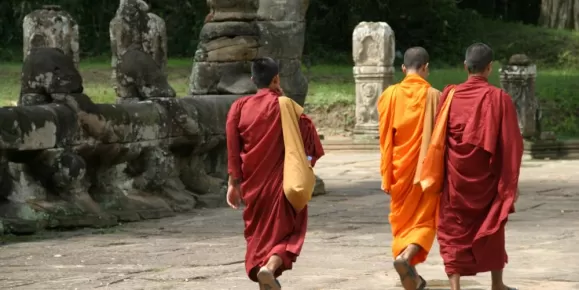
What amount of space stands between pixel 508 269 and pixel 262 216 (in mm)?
2120

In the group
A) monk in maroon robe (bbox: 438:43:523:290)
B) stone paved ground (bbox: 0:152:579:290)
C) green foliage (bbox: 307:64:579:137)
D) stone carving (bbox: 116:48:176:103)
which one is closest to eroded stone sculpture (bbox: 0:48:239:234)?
stone carving (bbox: 116:48:176:103)

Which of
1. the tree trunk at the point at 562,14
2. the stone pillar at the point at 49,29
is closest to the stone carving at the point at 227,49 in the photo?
the stone pillar at the point at 49,29

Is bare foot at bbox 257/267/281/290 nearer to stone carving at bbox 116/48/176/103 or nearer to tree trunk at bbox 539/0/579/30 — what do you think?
stone carving at bbox 116/48/176/103

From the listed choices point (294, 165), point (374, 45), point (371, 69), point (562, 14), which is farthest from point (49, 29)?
point (562, 14)

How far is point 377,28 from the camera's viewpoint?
23.6 m

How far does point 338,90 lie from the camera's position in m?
26.8

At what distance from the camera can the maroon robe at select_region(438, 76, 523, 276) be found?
28.8ft

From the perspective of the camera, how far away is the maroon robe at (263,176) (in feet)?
Answer: 28.4

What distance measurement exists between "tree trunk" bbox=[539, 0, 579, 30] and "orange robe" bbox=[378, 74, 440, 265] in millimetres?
31600

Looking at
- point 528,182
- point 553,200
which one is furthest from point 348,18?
point 553,200

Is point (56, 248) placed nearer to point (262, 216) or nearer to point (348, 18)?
point (262, 216)

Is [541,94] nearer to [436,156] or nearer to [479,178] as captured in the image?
[436,156]

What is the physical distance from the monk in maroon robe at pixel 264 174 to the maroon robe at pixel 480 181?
0.88 meters

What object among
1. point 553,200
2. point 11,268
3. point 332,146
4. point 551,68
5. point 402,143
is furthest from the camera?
point 551,68
